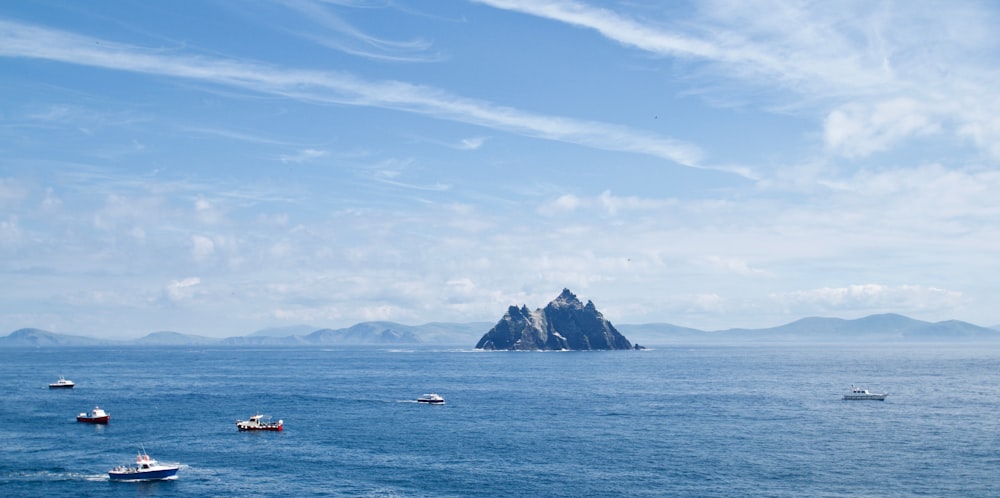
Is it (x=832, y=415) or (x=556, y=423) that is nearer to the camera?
(x=556, y=423)

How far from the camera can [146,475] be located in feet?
325

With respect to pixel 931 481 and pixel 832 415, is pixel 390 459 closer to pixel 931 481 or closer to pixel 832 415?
pixel 931 481

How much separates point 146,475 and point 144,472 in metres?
0.54

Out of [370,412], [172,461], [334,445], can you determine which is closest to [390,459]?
[334,445]

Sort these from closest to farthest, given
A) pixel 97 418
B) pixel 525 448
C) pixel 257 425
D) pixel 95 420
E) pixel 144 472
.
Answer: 1. pixel 144 472
2. pixel 525 448
3. pixel 257 425
4. pixel 97 418
5. pixel 95 420

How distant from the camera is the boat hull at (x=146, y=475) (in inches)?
3895

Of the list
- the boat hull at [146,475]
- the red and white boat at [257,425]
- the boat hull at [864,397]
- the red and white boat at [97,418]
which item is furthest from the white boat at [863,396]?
the red and white boat at [97,418]

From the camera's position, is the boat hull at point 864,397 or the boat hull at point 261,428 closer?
the boat hull at point 261,428

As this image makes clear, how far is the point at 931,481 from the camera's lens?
9625 centimetres

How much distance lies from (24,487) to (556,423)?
87706 millimetres

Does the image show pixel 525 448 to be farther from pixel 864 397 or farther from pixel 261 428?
pixel 864 397

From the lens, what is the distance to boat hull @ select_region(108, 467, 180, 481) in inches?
3895

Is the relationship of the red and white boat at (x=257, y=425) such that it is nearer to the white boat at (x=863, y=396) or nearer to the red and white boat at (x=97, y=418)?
the red and white boat at (x=97, y=418)

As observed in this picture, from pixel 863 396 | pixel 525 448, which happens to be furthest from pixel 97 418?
pixel 863 396
